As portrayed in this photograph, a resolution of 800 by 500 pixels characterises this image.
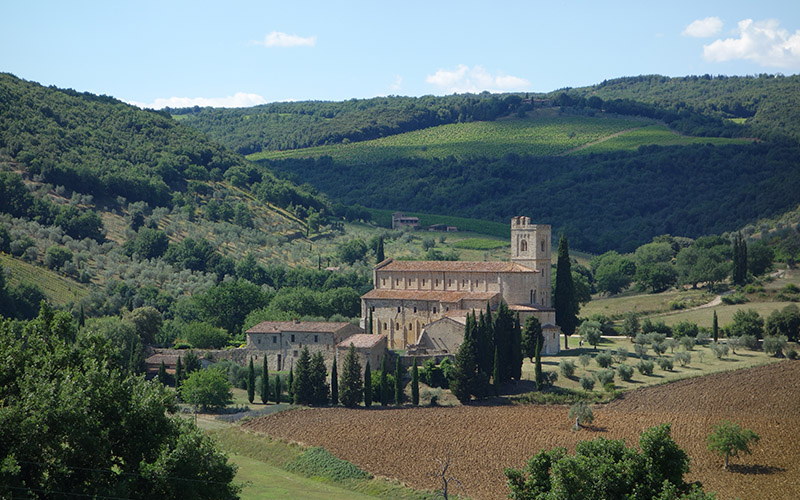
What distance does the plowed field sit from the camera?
48250 millimetres

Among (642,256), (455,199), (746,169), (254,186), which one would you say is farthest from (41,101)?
(746,169)

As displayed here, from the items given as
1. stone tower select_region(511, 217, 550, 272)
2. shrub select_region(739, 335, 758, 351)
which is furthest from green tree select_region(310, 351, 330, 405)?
shrub select_region(739, 335, 758, 351)

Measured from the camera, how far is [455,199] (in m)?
180

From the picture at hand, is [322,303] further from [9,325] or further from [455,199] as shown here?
[455,199]

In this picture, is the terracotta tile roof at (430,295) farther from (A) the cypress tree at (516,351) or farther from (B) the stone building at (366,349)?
(A) the cypress tree at (516,351)

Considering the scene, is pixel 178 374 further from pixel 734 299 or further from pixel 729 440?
pixel 734 299

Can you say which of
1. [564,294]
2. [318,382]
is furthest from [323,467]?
[564,294]

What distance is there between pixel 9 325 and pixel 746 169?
161m

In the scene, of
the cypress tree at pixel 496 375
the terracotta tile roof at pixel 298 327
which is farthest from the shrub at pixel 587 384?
the terracotta tile roof at pixel 298 327

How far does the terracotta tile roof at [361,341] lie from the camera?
67.1m

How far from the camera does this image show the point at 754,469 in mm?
48969

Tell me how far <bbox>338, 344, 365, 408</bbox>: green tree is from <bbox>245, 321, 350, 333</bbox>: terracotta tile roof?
6327 millimetres

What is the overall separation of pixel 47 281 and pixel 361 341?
118 feet

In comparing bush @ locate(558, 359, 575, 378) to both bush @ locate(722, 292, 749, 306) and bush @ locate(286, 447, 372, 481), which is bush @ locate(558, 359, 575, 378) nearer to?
bush @ locate(286, 447, 372, 481)
